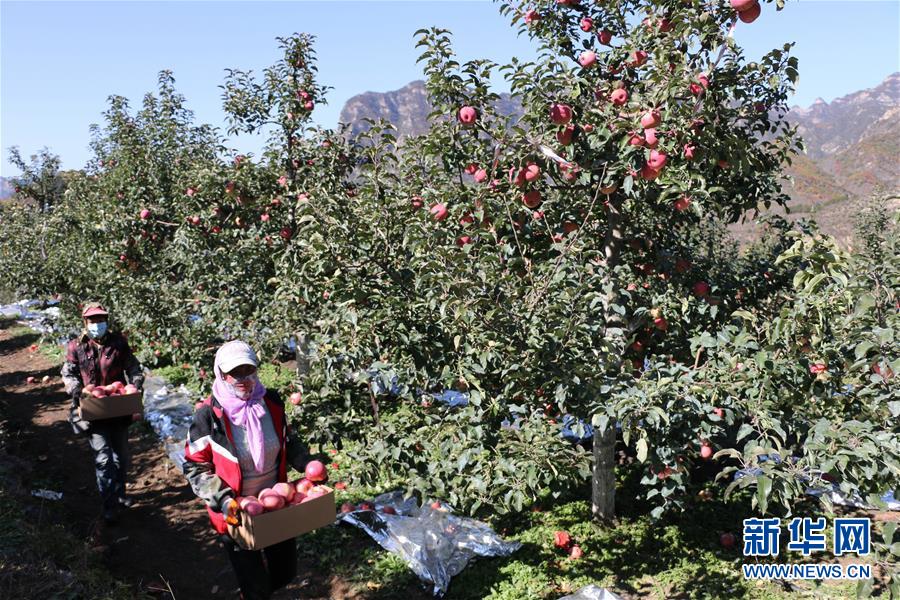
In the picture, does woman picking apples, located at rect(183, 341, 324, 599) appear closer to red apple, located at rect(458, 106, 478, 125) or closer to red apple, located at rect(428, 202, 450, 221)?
red apple, located at rect(428, 202, 450, 221)

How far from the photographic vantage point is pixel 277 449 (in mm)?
3301

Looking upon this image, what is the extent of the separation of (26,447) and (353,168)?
545 cm

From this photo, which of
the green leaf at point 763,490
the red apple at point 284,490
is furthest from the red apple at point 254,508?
the green leaf at point 763,490

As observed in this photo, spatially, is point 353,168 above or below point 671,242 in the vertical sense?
above

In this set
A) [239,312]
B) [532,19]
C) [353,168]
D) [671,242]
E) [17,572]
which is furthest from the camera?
[353,168]

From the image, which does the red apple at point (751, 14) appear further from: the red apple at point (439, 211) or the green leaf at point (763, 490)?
the green leaf at point (763, 490)

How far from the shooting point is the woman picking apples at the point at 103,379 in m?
Result: 5.11

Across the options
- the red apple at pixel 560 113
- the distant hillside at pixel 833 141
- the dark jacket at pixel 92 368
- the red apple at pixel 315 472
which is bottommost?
the red apple at pixel 315 472

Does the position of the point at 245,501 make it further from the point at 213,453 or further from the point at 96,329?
the point at 96,329

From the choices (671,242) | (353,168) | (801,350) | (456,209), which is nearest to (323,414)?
(456,209)

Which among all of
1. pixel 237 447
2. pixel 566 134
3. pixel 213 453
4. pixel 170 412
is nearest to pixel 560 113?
pixel 566 134

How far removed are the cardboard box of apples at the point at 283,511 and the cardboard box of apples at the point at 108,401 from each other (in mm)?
2526

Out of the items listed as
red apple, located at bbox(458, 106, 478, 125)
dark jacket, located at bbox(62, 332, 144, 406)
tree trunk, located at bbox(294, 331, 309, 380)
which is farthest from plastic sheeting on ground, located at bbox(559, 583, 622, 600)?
tree trunk, located at bbox(294, 331, 309, 380)

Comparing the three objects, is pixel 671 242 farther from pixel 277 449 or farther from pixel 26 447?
pixel 26 447
